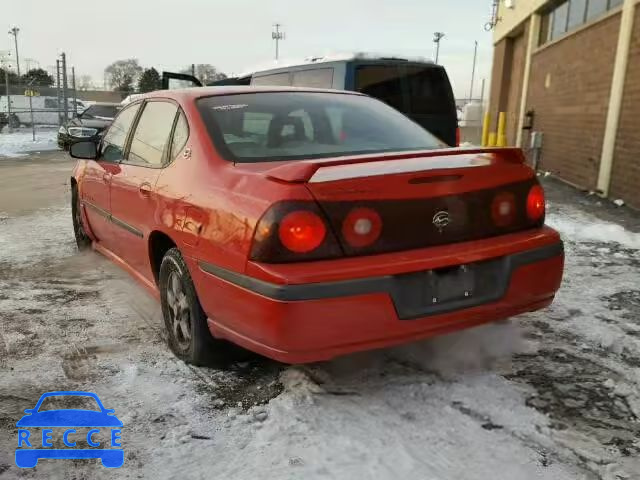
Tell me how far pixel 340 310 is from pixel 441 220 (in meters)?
0.63

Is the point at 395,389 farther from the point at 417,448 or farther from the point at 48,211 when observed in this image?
the point at 48,211

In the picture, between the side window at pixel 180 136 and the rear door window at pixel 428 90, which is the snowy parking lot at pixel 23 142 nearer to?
the rear door window at pixel 428 90

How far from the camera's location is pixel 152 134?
3732 mm

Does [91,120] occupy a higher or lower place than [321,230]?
lower

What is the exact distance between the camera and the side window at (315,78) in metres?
7.48

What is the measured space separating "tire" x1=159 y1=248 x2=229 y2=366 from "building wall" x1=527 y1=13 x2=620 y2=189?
789 centimetres

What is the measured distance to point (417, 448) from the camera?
2.37m

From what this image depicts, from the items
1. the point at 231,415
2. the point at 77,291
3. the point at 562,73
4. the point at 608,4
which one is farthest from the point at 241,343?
the point at 562,73

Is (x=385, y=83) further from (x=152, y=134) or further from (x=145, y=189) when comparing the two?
(x=145, y=189)

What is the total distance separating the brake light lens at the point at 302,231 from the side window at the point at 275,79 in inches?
260

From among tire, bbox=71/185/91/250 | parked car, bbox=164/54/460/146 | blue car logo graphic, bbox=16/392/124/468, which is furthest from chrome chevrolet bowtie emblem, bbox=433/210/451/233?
parked car, bbox=164/54/460/146

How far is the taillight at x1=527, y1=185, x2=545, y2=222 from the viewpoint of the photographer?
2.97 metres

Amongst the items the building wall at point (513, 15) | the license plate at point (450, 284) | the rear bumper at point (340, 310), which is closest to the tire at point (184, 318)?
the rear bumper at point (340, 310)

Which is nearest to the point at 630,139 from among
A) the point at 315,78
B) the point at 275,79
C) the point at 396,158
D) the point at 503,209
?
the point at 315,78
